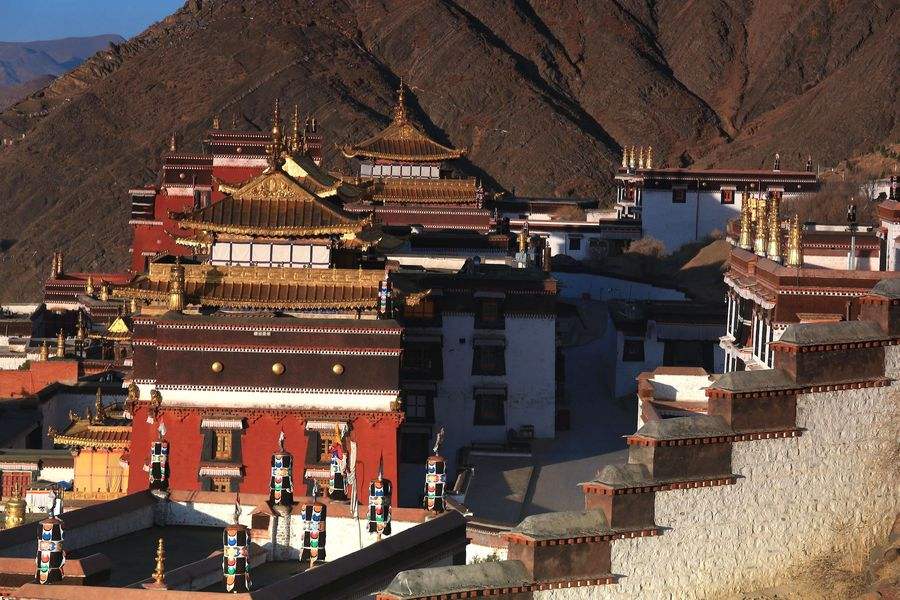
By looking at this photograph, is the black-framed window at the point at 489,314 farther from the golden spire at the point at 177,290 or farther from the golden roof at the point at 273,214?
the golden spire at the point at 177,290

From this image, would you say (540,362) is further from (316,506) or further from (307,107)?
(307,107)

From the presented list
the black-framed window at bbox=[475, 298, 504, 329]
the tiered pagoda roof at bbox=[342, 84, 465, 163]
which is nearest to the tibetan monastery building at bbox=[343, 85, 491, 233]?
the tiered pagoda roof at bbox=[342, 84, 465, 163]

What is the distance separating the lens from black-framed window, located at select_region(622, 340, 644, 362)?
52.9 meters

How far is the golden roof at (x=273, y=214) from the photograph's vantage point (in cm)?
4088

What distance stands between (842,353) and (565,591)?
5621 mm

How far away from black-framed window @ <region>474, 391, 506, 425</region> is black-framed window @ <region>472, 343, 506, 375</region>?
1.89 feet

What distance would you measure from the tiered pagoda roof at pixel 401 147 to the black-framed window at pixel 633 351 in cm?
2119

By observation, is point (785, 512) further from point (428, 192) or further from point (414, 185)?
point (414, 185)

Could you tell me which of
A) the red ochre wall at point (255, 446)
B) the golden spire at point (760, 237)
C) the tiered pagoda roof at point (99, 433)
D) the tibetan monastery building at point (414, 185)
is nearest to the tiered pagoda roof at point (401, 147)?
the tibetan monastery building at point (414, 185)

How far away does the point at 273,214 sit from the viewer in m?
41.2

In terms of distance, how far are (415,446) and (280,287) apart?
712cm

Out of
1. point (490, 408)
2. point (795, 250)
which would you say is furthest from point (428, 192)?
point (795, 250)

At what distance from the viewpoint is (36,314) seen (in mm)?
73812

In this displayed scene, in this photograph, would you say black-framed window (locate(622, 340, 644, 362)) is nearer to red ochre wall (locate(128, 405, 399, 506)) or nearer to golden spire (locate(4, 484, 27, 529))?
red ochre wall (locate(128, 405, 399, 506))
